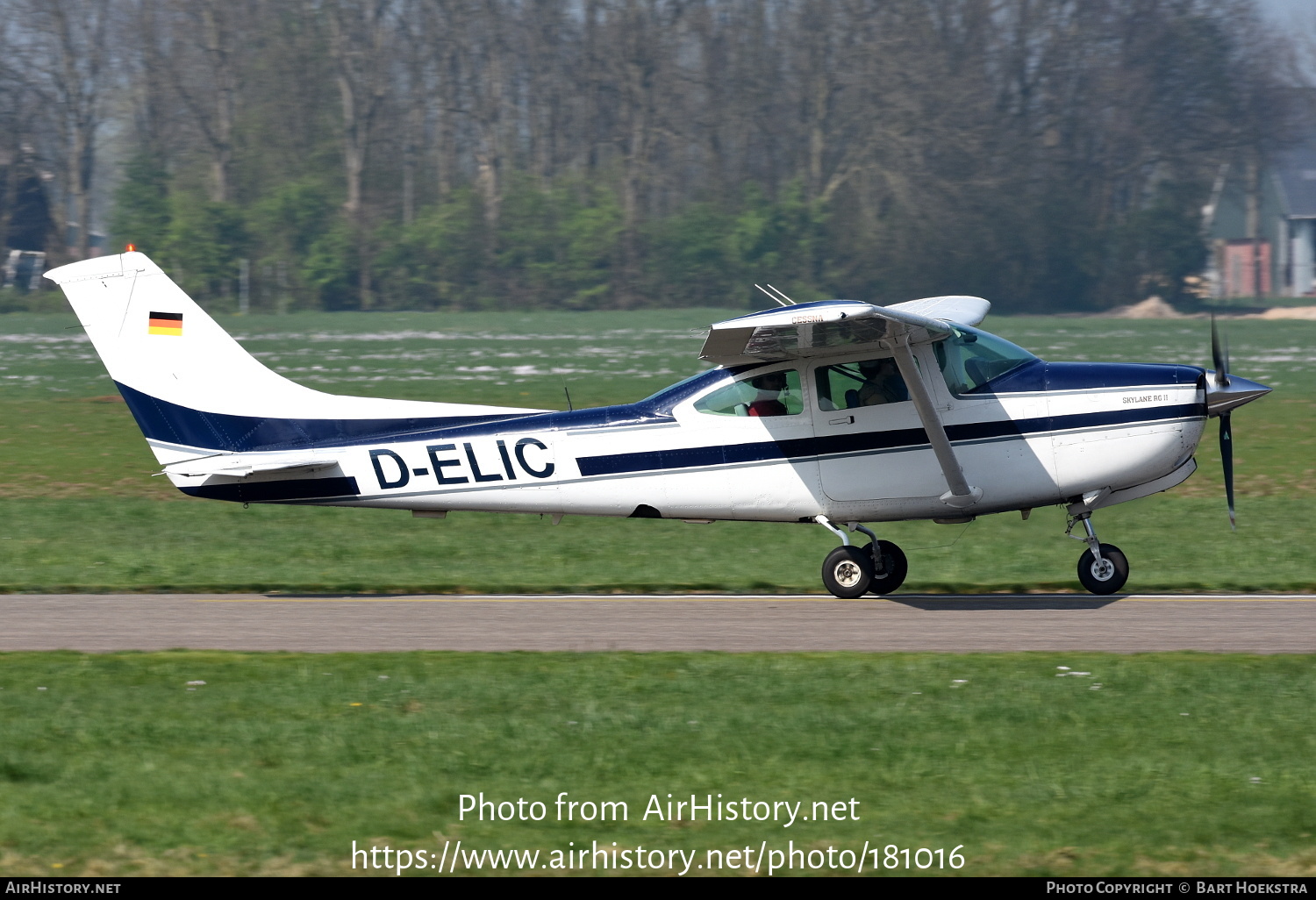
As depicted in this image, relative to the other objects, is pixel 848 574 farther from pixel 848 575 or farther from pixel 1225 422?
pixel 1225 422

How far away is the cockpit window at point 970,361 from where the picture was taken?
12078mm

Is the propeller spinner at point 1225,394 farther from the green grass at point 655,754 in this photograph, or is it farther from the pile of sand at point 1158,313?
the pile of sand at point 1158,313

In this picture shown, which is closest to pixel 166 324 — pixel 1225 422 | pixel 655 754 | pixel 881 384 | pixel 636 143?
pixel 881 384

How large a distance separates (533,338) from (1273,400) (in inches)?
970

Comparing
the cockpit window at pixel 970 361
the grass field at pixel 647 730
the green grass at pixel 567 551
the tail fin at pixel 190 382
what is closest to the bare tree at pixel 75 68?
the green grass at pixel 567 551

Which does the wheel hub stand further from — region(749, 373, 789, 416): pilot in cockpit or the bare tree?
the bare tree

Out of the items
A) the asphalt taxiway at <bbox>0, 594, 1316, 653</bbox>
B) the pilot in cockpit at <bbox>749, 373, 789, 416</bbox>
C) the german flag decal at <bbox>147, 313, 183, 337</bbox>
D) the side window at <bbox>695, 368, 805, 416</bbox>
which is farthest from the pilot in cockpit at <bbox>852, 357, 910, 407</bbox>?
the german flag decal at <bbox>147, 313, 183, 337</bbox>

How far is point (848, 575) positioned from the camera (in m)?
12.6

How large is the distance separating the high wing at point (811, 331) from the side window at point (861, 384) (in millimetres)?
206

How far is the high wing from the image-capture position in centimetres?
1046

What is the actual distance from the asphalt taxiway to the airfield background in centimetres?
66

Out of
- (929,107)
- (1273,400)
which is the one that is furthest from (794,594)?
(929,107)

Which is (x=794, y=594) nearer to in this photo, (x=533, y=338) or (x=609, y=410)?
(x=609, y=410)

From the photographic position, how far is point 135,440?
25.0 metres
